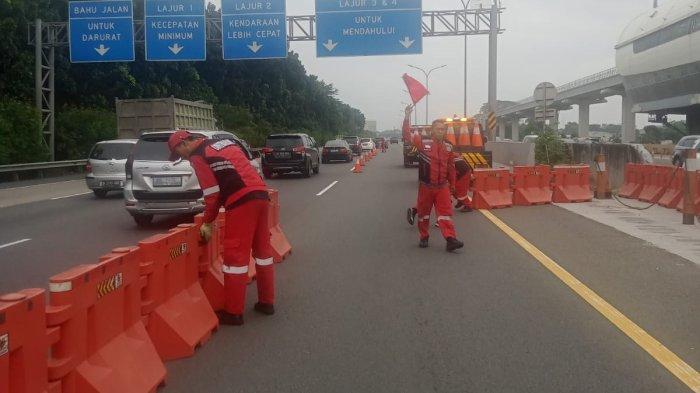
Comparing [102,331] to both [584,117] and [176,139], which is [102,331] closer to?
[176,139]

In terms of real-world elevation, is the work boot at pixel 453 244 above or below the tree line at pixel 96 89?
below

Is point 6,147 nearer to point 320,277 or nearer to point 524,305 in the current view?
point 320,277

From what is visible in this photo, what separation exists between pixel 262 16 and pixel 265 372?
24868 mm

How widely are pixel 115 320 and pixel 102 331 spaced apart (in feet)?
0.68

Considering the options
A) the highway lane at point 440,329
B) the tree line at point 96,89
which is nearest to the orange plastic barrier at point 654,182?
the highway lane at point 440,329

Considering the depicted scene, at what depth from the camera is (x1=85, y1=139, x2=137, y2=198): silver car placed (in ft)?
67.3

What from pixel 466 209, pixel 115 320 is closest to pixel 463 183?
pixel 466 209

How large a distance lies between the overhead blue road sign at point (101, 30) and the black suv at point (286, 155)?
249 inches

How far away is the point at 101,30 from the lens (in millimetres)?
27969

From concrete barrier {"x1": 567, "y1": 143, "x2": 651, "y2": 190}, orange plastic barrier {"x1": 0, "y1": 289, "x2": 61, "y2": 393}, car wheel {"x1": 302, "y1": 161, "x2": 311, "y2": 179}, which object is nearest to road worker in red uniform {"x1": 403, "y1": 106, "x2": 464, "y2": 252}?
orange plastic barrier {"x1": 0, "y1": 289, "x2": 61, "y2": 393}

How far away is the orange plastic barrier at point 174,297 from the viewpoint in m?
5.31

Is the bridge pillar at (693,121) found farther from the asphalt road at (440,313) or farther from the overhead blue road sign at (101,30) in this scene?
the asphalt road at (440,313)

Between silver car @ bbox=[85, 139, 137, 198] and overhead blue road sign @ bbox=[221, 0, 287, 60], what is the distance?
29.9 feet

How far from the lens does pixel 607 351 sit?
18.5 ft
